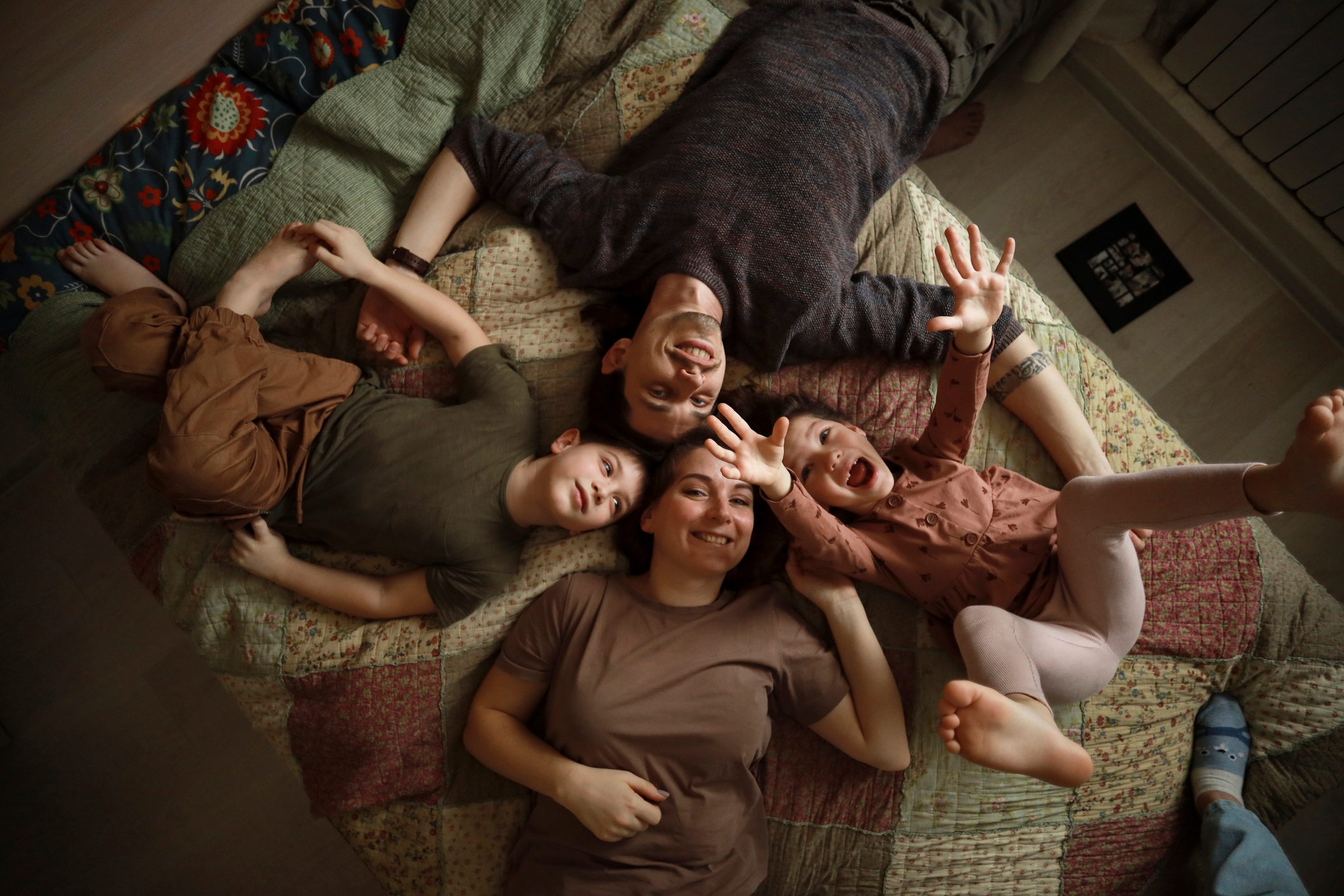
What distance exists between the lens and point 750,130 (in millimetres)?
1398

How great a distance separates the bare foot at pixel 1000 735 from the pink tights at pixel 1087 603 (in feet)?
0.31

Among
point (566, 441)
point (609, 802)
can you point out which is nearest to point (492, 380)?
point (566, 441)

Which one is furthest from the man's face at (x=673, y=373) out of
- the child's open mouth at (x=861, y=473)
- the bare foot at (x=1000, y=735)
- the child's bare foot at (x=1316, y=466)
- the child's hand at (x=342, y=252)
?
the child's bare foot at (x=1316, y=466)

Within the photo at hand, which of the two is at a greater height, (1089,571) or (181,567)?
(1089,571)

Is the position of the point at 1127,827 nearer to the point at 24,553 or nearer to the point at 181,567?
the point at 181,567

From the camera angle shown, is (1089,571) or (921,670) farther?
(921,670)

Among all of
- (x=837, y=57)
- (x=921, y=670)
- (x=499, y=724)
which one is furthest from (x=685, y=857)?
(x=837, y=57)

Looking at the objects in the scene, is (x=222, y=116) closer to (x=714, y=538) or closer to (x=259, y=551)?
(x=259, y=551)

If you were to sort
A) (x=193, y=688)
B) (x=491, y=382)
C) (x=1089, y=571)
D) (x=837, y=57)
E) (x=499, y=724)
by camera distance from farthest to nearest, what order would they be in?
(x=193, y=688) → (x=837, y=57) → (x=491, y=382) → (x=499, y=724) → (x=1089, y=571)

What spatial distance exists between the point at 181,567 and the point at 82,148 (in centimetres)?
88

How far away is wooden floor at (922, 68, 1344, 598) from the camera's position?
5.83 ft

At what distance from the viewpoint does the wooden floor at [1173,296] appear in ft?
5.83

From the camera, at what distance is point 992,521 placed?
1266mm

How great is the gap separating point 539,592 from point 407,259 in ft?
2.29
